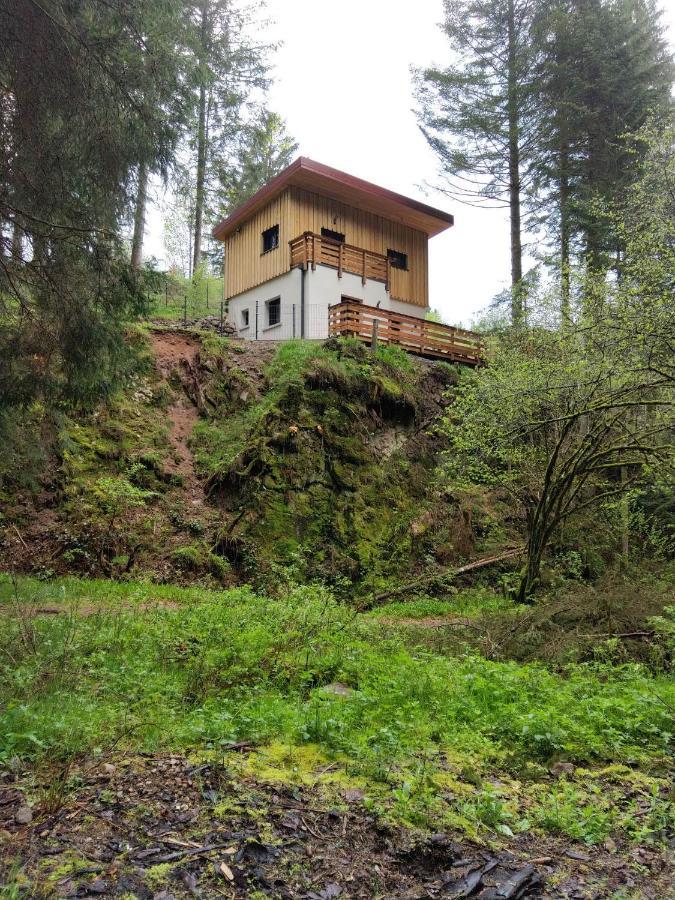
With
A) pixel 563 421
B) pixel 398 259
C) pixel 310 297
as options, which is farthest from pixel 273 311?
pixel 563 421

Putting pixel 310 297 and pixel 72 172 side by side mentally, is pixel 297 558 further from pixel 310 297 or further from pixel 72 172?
pixel 310 297

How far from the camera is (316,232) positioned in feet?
69.7

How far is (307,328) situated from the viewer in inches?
789

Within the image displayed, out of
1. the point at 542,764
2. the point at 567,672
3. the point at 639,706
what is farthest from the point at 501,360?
the point at 542,764

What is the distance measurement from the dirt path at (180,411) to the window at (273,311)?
5.88m

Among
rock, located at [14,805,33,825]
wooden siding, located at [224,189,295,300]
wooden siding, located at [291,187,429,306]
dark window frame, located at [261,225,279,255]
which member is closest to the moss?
rock, located at [14,805,33,825]

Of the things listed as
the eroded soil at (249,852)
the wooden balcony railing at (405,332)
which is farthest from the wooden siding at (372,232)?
the eroded soil at (249,852)

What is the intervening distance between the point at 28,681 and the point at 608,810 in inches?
166

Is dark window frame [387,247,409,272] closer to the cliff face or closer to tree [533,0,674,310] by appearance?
tree [533,0,674,310]

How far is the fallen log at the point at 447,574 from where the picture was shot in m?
12.0

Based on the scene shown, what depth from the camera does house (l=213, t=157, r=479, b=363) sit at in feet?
63.0

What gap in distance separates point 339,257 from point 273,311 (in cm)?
329

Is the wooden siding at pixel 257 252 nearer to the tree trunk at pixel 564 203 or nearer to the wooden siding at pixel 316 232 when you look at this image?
the wooden siding at pixel 316 232

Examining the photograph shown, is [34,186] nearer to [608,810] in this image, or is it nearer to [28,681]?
[28,681]
